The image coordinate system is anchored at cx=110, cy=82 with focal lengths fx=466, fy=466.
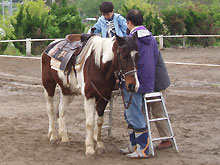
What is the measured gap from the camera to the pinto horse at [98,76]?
19.4 ft

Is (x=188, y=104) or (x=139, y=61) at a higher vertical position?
(x=139, y=61)

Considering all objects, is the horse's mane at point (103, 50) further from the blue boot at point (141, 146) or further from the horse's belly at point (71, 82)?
the blue boot at point (141, 146)

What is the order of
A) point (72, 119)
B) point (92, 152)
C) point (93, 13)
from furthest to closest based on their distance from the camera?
point (93, 13), point (72, 119), point (92, 152)

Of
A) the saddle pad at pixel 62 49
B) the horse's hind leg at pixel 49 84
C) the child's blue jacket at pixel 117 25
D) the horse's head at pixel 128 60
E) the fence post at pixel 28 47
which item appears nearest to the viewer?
the horse's head at pixel 128 60

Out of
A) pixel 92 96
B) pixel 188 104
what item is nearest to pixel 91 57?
pixel 92 96

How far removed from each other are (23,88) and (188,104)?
17.0ft

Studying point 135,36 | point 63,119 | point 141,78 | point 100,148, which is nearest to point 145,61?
point 141,78

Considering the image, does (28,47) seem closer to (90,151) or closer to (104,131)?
(104,131)

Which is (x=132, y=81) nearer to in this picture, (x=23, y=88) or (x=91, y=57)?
(x=91, y=57)

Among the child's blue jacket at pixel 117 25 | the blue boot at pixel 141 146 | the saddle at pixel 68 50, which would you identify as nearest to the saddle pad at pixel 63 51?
the saddle at pixel 68 50

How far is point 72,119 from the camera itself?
30.8ft

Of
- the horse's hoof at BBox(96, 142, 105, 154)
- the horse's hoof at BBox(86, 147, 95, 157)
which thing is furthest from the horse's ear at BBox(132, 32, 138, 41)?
the horse's hoof at BBox(96, 142, 105, 154)

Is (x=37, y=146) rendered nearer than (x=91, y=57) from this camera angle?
No

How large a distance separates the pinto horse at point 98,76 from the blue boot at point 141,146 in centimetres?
66
